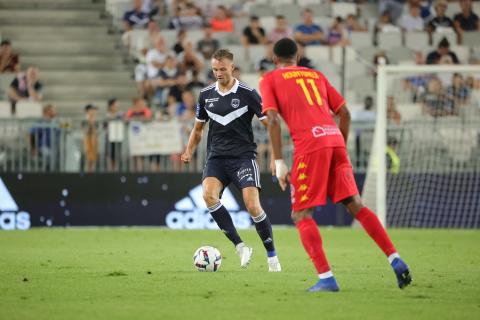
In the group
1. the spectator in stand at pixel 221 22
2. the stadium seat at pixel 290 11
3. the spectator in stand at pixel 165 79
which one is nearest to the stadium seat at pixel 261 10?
the stadium seat at pixel 290 11

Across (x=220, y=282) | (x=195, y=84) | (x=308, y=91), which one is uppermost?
(x=308, y=91)

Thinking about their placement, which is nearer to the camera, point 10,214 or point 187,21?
point 10,214

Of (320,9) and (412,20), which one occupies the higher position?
(320,9)

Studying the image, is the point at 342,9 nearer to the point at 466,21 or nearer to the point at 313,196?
the point at 466,21

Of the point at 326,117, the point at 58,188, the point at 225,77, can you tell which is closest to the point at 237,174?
the point at 225,77

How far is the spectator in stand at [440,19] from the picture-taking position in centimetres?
2745

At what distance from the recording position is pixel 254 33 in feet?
83.4

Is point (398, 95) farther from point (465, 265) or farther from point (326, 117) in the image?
point (326, 117)

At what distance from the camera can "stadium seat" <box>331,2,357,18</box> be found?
89.8 feet

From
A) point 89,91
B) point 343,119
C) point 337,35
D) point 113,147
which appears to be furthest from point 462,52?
point 343,119

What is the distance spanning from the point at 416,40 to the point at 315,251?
17846 mm

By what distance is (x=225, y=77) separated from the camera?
12438 mm

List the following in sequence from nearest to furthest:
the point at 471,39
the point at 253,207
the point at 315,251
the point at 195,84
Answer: the point at 315,251 → the point at 253,207 → the point at 195,84 → the point at 471,39

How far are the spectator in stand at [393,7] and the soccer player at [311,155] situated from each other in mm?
19114
